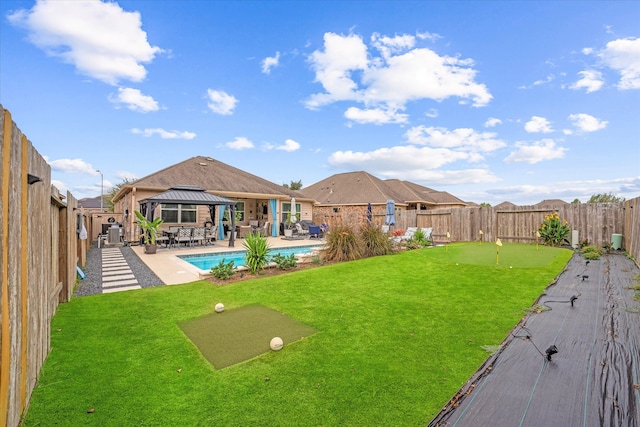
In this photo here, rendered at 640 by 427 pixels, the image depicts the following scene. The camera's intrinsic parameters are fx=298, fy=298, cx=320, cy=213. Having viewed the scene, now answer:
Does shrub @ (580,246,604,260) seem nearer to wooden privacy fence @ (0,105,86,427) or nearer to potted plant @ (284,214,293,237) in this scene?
wooden privacy fence @ (0,105,86,427)

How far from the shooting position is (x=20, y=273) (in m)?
2.03

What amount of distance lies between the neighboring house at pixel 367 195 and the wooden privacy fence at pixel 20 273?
20.2 m

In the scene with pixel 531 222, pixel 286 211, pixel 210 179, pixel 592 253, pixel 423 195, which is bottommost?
pixel 592 253

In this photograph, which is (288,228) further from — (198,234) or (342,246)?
(342,246)

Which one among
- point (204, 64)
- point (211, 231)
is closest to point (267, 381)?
point (211, 231)

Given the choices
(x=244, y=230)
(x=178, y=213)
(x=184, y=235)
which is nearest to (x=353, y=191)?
(x=244, y=230)

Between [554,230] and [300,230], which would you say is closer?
[554,230]

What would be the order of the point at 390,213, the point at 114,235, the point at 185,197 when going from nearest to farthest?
the point at 185,197, the point at 114,235, the point at 390,213

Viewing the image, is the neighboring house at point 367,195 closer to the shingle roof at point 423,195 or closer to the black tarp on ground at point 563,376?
the shingle roof at point 423,195

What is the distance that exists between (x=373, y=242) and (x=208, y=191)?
10376 mm

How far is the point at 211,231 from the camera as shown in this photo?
45.5 ft

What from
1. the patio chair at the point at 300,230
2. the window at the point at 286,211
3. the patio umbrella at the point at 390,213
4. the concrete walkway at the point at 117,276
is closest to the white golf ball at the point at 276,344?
the concrete walkway at the point at 117,276

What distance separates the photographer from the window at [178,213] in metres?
14.8

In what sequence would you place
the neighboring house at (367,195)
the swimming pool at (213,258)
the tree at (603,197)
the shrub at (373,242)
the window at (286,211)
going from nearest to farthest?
the shrub at (373,242)
the swimming pool at (213,258)
the window at (286,211)
the neighboring house at (367,195)
the tree at (603,197)
